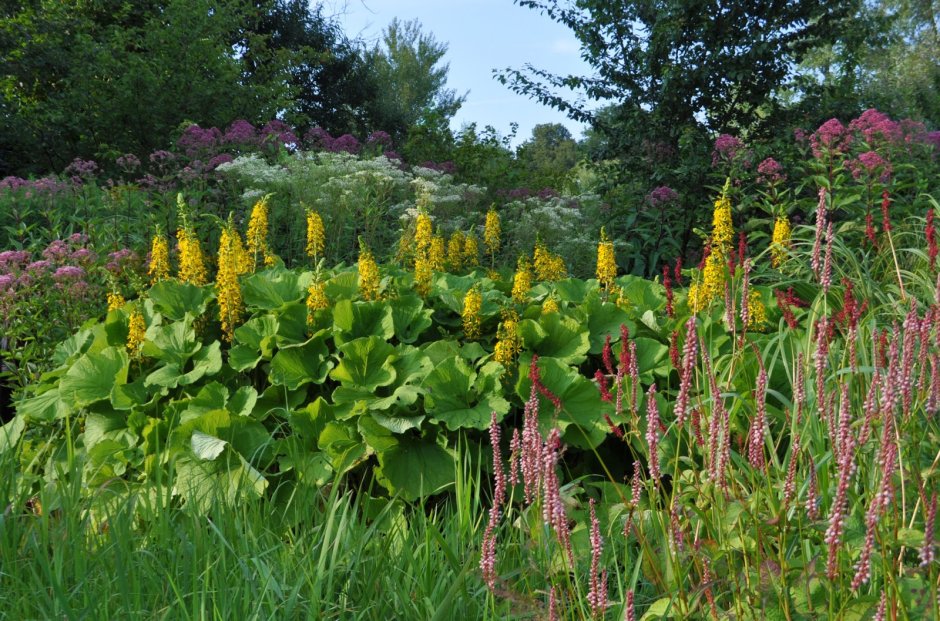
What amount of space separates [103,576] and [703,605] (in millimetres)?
1494

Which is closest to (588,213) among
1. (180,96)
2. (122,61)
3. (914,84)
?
(180,96)

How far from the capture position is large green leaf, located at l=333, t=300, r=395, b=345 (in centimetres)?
344

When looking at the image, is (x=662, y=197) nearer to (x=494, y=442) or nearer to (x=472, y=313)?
(x=472, y=313)

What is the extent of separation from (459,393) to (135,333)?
158 cm

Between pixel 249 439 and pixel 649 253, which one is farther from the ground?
pixel 649 253

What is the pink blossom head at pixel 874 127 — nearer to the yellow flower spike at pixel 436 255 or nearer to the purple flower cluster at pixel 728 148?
the purple flower cluster at pixel 728 148

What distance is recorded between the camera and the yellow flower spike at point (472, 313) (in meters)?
3.47

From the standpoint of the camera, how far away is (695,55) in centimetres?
855

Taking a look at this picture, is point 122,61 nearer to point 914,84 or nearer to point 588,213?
point 588,213

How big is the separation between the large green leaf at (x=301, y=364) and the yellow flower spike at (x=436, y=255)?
971 mm

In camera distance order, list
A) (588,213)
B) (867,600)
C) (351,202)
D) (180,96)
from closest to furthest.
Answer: (867,600) < (351,202) < (588,213) < (180,96)

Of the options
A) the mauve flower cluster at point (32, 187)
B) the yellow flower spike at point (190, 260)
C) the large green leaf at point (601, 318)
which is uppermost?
the mauve flower cluster at point (32, 187)

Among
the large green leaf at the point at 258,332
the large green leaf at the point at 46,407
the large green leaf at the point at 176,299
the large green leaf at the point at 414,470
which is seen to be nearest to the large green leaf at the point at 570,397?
the large green leaf at the point at 414,470

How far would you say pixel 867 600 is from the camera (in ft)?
5.07
